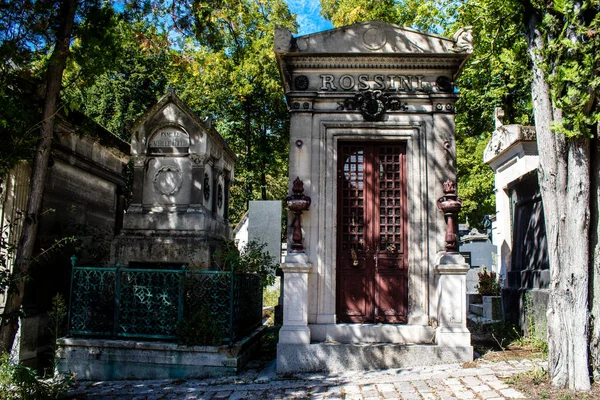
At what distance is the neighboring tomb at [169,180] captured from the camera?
327 inches

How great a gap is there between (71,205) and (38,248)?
1385 millimetres

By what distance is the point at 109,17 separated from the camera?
7004 mm

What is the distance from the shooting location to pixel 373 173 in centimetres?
788

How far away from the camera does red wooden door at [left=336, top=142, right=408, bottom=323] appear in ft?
24.9

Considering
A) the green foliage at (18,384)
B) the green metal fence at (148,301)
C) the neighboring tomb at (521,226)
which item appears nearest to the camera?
the green foliage at (18,384)

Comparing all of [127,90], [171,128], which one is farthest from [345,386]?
[127,90]

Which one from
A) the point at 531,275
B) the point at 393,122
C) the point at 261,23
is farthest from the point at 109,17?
the point at 261,23

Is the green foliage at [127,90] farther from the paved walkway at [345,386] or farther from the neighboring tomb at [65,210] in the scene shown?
the paved walkway at [345,386]

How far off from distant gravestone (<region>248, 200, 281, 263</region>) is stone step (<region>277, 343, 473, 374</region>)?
16.5 feet

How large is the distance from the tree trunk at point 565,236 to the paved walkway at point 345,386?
0.72 m

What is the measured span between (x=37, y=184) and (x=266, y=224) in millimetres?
6316

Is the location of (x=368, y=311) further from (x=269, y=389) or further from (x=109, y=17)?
(x=109, y=17)

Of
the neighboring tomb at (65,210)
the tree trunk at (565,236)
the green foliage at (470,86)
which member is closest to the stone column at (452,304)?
the tree trunk at (565,236)

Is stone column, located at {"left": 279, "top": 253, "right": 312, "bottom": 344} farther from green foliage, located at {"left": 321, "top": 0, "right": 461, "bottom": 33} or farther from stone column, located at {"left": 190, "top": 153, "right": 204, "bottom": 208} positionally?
green foliage, located at {"left": 321, "top": 0, "right": 461, "bottom": 33}
